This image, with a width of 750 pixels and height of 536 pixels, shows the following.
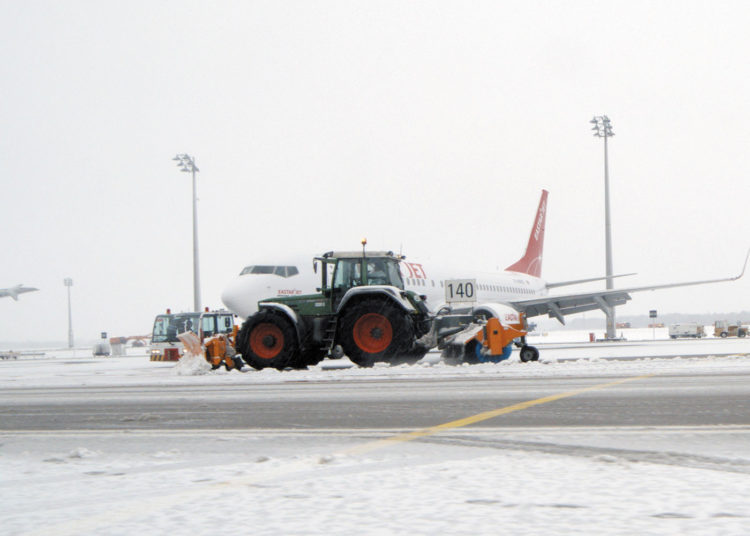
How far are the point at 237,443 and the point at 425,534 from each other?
111 inches

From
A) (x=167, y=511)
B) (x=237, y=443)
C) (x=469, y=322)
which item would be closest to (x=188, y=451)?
(x=237, y=443)

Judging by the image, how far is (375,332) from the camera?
52.7 ft

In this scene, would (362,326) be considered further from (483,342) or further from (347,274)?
(483,342)

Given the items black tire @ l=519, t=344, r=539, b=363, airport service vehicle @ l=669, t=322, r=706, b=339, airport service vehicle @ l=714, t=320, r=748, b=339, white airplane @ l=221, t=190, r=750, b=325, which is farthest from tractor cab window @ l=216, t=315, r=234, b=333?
airport service vehicle @ l=669, t=322, r=706, b=339

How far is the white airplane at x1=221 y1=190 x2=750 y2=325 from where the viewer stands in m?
17.6

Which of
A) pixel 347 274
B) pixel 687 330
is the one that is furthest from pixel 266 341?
pixel 687 330

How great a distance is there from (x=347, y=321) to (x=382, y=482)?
40.2 feet

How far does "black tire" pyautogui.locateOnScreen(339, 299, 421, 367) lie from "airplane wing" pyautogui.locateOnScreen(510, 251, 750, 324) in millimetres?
11705

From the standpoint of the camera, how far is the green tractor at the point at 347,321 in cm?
1605

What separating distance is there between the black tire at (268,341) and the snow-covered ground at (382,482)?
10310 mm

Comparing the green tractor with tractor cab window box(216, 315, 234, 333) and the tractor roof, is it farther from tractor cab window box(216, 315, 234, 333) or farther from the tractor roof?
tractor cab window box(216, 315, 234, 333)

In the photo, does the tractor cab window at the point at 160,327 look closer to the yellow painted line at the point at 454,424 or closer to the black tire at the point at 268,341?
the black tire at the point at 268,341

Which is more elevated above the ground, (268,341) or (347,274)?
(347,274)

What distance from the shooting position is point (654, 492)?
11.5 feet
